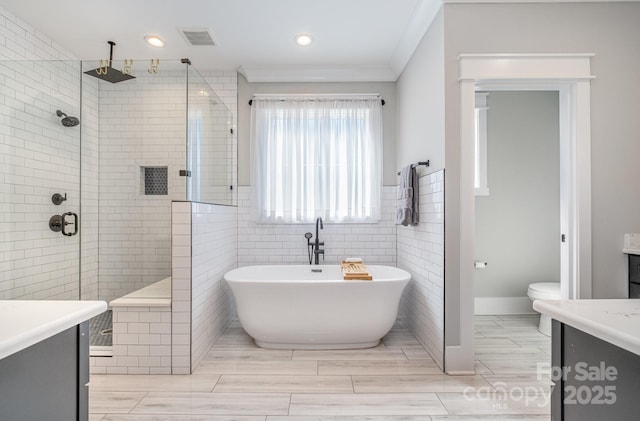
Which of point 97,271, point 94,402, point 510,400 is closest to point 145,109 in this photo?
point 97,271

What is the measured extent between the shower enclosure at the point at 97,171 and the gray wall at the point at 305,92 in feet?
2.94

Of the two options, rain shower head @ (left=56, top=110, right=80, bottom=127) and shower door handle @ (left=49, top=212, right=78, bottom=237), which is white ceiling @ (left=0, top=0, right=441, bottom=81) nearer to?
rain shower head @ (left=56, top=110, right=80, bottom=127)

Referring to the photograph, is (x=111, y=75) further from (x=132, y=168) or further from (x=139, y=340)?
(x=139, y=340)

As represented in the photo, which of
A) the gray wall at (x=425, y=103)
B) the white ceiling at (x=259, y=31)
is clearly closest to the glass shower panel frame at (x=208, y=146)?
the white ceiling at (x=259, y=31)

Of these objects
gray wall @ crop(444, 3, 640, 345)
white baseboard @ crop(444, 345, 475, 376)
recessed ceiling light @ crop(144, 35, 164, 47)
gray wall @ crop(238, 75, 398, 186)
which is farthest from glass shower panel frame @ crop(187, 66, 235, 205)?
white baseboard @ crop(444, 345, 475, 376)

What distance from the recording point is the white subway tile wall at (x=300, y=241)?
3619 mm

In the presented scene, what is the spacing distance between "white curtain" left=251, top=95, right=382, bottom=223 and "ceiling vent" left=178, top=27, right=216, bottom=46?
733 mm

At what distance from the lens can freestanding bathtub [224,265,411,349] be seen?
2619mm

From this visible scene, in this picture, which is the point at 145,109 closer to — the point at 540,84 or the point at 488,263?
the point at 540,84

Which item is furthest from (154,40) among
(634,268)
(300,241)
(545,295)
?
(545,295)

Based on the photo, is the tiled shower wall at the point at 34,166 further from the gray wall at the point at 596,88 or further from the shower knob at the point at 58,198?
the gray wall at the point at 596,88

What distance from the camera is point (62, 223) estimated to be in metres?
2.61

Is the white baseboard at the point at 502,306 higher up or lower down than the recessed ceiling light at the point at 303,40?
lower down

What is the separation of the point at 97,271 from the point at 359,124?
9.13 ft
